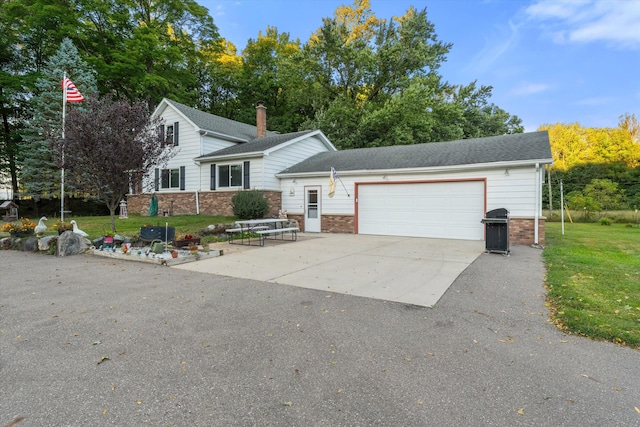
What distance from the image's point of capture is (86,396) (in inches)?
93.7

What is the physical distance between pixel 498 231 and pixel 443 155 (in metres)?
5.37

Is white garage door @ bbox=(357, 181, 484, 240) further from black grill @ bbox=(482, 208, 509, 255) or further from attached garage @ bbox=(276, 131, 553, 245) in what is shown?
black grill @ bbox=(482, 208, 509, 255)

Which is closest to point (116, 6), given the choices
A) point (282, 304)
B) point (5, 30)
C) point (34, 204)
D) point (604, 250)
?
point (5, 30)

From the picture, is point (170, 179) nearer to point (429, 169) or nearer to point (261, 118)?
point (261, 118)

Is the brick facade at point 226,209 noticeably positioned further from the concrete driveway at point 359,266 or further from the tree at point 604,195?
the tree at point 604,195

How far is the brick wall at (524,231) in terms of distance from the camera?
10211 mm

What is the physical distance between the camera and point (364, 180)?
44.5ft

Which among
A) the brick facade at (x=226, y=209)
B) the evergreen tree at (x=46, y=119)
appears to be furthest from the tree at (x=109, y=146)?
the evergreen tree at (x=46, y=119)

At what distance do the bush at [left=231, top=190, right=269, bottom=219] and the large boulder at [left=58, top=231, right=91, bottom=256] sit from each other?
5.45 m

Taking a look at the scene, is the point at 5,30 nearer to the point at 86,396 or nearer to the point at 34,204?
the point at 34,204

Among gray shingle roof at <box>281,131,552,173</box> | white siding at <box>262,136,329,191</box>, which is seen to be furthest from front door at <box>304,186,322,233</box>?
white siding at <box>262,136,329,191</box>

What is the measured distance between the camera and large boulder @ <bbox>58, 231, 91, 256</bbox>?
335 inches

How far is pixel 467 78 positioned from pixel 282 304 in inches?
1120

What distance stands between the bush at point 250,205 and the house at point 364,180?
1.33 m
